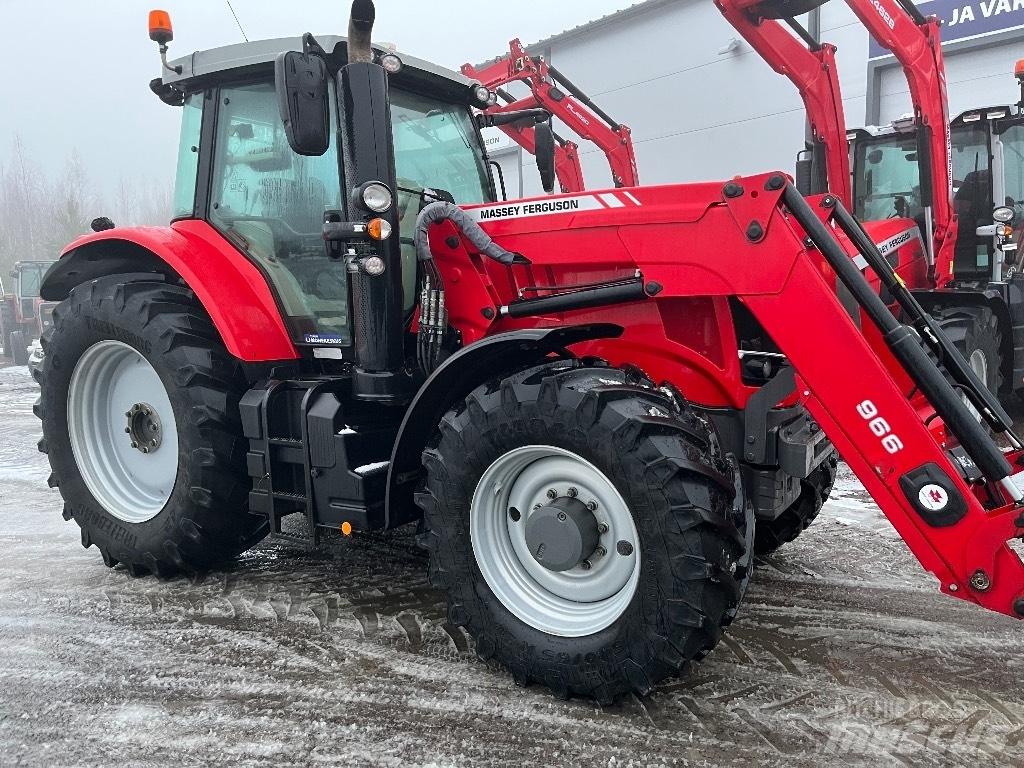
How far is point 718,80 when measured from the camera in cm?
1330

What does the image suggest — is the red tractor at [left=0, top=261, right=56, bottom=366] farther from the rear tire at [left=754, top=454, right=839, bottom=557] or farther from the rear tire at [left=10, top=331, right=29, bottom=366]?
the rear tire at [left=754, top=454, right=839, bottom=557]

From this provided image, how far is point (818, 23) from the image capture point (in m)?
12.1

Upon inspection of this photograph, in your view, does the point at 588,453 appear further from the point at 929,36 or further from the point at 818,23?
the point at 818,23

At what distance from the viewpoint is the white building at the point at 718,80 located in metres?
11.1

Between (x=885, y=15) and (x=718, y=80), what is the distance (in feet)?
25.5

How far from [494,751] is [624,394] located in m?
1.09

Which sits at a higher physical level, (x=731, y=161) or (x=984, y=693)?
(x=731, y=161)

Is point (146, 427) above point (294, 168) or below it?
below

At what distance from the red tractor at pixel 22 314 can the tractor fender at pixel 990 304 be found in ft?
53.7

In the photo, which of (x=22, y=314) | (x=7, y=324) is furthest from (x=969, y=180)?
(x=7, y=324)

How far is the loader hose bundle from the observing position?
304 centimetres

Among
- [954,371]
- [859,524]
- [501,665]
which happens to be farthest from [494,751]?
[859,524]

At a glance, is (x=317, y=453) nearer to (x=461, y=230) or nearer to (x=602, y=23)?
(x=461, y=230)

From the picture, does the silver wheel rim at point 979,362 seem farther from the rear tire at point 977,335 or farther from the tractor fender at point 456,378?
the tractor fender at point 456,378
